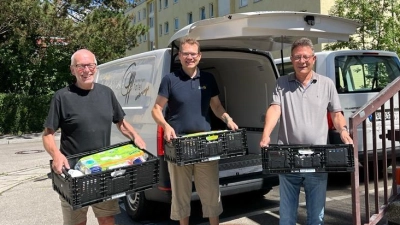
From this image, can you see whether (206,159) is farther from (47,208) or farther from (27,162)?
(27,162)

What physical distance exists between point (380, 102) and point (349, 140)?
17.0 inches

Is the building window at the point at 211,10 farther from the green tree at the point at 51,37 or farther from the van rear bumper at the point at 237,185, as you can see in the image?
the van rear bumper at the point at 237,185

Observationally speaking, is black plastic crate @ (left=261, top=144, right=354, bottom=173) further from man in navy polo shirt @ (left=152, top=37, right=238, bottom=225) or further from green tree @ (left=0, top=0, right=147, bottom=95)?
green tree @ (left=0, top=0, right=147, bottom=95)

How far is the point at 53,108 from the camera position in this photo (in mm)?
3184

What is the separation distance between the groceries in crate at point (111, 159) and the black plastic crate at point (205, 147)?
→ 0.32 m

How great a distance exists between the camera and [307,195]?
10.6 feet

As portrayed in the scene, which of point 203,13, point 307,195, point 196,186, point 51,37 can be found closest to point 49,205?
point 196,186

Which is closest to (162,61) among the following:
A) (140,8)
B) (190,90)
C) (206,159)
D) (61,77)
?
(190,90)

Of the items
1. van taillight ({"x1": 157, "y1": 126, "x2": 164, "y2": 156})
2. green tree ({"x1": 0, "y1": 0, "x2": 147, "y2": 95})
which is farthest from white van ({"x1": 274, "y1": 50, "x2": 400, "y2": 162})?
green tree ({"x1": 0, "y1": 0, "x2": 147, "y2": 95})

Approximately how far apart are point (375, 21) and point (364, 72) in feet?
18.2

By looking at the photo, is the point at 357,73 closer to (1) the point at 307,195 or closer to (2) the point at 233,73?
(2) the point at 233,73

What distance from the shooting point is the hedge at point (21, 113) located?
1711 cm

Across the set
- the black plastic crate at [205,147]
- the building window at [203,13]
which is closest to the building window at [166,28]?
the building window at [203,13]

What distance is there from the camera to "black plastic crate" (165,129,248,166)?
350cm
